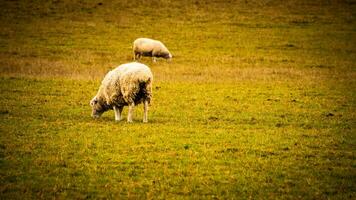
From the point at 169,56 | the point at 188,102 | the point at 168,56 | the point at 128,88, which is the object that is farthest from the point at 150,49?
the point at 128,88

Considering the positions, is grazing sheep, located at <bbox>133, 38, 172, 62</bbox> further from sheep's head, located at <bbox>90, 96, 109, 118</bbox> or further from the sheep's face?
sheep's head, located at <bbox>90, 96, 109, 118</bbox>

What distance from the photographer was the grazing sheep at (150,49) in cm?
3291

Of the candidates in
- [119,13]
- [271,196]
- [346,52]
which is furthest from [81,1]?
[271,196]

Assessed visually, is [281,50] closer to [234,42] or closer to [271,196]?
[234,42]

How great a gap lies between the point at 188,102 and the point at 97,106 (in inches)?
182

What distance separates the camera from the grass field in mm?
9797

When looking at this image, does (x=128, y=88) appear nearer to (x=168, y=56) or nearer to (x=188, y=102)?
(x=188, y=102)

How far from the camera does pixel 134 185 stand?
938cm

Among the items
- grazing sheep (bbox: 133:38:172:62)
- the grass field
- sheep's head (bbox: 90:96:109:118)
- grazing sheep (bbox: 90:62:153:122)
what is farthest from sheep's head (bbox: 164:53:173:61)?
grazing sheep (bbox: 90:62:153:122)

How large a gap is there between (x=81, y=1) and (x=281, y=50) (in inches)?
814

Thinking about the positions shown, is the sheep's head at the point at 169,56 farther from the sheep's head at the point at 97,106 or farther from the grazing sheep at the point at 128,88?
the grazing sheep at the point at 128,88

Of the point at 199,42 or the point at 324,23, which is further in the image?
the point at 324,23

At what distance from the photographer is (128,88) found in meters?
15.3

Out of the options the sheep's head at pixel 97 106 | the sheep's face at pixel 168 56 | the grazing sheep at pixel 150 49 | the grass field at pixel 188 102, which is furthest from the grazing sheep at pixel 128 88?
the grazing sheep at pixel 150 49
